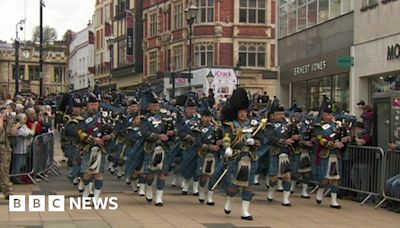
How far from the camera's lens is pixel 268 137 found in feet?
45.7

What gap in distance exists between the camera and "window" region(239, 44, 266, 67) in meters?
49.1

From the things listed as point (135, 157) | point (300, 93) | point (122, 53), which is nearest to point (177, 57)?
point (122, 53)

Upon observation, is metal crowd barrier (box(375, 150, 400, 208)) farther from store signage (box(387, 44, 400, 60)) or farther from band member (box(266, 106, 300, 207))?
store signage (box(387, 44, 400, 60))

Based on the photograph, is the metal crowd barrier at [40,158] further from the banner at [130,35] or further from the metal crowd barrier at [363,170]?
the banner at [130,35]

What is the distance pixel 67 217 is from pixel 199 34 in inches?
1515

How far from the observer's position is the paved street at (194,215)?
434 inches

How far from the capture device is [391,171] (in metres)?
13.7

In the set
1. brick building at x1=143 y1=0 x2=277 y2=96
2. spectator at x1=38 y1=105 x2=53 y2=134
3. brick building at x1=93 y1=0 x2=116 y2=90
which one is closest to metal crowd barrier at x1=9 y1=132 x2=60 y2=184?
spectator at x1=38 y1=105 x2=53 y2=134

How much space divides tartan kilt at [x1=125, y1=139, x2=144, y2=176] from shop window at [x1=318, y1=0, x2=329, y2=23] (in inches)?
Answer: 532

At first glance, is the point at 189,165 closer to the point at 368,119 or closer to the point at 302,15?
the point at 368,119

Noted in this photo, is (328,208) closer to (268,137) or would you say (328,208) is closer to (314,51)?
(268,137)

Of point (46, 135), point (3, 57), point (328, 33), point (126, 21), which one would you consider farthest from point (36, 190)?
point (3, 57)

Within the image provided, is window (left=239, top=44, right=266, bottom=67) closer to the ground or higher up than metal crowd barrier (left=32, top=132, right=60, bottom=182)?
higher up

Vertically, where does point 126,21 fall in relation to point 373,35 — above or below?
above
